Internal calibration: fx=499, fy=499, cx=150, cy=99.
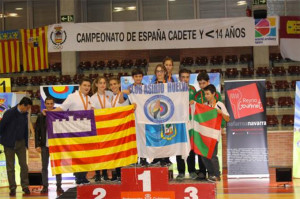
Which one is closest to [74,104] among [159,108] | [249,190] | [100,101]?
[100,101]

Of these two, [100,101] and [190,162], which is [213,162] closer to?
Result: [190,162]

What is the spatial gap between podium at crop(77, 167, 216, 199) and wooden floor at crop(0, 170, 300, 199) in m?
1.57

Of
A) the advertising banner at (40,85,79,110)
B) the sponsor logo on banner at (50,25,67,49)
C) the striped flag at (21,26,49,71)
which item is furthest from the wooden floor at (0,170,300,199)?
the striped flag at (21,26,49,71)

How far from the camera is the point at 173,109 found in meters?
7.88

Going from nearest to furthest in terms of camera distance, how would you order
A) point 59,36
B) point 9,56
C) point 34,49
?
point 59,36 < point 34,49 < point 9,56

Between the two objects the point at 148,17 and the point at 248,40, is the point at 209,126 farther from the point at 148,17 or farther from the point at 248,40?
the point at 148,17

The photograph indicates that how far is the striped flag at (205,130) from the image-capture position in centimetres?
806

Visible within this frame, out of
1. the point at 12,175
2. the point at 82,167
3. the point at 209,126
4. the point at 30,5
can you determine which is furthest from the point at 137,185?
the point at 30,5

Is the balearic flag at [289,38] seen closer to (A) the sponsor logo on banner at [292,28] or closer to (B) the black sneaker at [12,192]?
(A) the sponsor logo on banner at [292,28]

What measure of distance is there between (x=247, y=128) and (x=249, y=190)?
229 centimetres

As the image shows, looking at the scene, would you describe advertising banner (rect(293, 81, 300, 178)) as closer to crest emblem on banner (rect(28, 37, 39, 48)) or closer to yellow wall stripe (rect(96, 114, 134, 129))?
yellow wall stripe (rect(96, 114, 134, 129))

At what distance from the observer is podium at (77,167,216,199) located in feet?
25.0

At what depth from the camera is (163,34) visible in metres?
16.2

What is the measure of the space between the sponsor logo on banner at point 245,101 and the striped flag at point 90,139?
4.26m
